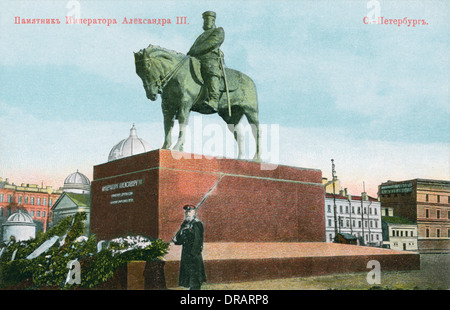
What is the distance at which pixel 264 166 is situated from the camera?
12.1 meters

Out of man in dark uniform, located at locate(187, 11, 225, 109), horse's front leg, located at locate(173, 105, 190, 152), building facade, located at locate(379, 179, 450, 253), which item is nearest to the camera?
horse's front leg, located at locate(173, 105, 190, 152)

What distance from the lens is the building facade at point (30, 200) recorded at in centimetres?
5178

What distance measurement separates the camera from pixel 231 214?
11070 mm

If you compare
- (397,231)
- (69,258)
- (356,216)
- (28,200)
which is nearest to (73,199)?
(28,200)

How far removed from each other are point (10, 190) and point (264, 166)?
4798 cm

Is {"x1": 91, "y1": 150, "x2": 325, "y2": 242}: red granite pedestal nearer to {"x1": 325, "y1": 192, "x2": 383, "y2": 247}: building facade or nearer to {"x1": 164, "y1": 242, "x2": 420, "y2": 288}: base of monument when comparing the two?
{"x1": 164, "y1": 242, "x2": 420, "y2": 288}: base of monument

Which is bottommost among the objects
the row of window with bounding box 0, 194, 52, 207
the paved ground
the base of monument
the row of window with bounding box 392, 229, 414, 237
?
the paved ground

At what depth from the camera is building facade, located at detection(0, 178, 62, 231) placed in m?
51.8

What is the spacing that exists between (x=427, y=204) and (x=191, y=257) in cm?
3087

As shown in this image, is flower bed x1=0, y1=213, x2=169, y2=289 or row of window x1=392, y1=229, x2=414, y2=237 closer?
flower bed x1=0, y1=213, x2=169, y2=289

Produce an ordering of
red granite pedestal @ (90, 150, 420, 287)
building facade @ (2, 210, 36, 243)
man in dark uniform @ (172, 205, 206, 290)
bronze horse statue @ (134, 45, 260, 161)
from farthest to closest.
Answer: building facade @ (2, 210, 36, 243) → bronze horse statue @ (134, 45, 260, 161) → red granite pedestal @ (90, 150, 420, 287) → man in dark uniform @ (172, 205, 206, 290)

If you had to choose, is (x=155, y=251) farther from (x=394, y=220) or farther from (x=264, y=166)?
(x=394, y=220)

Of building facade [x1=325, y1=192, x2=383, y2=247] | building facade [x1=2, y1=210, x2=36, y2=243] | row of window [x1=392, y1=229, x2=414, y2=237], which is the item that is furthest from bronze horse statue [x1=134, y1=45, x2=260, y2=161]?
row of window [x1=392, y1=229, x2=414, y2=237]
